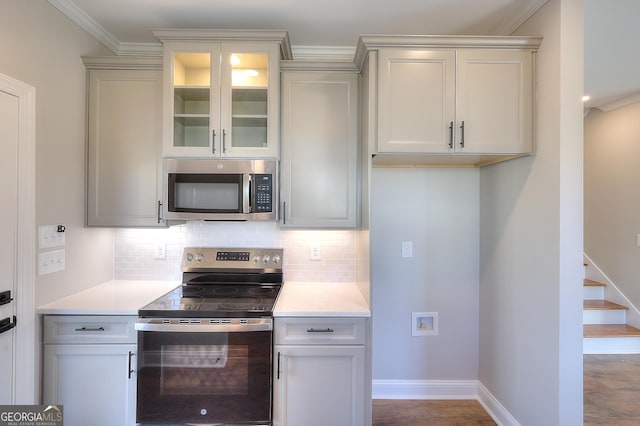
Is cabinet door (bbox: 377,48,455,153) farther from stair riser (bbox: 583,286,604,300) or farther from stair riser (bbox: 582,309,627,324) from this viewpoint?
stair riser (bbox: 583,286,604,300)

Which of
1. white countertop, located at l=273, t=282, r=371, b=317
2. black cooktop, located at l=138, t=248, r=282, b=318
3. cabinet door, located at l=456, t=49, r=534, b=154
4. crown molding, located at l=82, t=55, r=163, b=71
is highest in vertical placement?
crown molding, located at l=82, t=55, r=163, b=71

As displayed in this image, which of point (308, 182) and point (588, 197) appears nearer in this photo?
point (308, 182)

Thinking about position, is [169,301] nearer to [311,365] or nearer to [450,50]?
[311,365]

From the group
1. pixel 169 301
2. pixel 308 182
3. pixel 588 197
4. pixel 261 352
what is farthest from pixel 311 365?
pixel 588 197

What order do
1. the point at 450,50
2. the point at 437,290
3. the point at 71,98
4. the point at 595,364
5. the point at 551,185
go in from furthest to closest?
the point at 595,364, the point at 437,290, the point at 71,98, the point at 450,50, the point at 551,185

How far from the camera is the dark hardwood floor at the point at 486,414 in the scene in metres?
2.12

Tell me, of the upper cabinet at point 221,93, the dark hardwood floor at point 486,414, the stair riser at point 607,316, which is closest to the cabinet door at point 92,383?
the upper cabinet at point 221,93

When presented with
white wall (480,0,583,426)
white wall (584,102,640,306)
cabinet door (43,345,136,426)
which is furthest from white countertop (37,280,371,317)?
white wall (584,102,640,306)

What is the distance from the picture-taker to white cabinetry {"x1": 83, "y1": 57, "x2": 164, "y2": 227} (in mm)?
2041

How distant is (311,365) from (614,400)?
2513 millimetres

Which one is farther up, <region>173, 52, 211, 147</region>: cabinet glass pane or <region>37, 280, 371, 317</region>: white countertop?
<region>173, 52, 211, 147</region>: cabinet glass pane

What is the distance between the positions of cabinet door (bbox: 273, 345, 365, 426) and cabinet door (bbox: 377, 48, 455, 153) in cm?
121

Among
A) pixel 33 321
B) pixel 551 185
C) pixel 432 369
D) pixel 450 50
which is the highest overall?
pixel 450 50

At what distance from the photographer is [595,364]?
9.50ft
